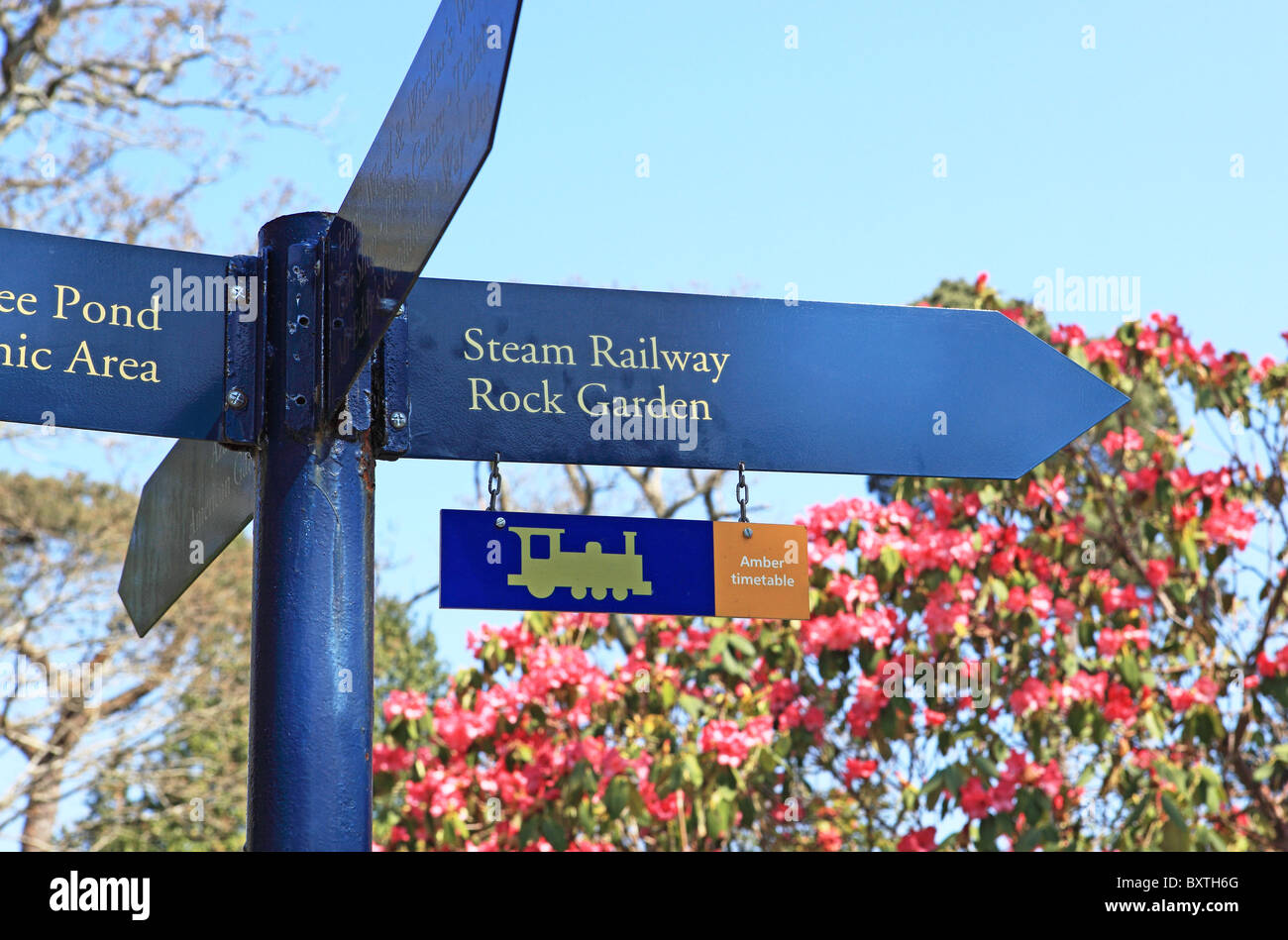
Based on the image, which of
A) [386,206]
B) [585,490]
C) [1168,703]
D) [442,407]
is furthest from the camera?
[585,490]

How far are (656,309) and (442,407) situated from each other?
1.19ft

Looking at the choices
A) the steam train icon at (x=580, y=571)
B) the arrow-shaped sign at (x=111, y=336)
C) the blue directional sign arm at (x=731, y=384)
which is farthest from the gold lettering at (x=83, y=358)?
the steam train icon at (x=580, y=571)

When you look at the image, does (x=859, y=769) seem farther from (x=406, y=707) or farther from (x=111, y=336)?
(x=111, y=336)

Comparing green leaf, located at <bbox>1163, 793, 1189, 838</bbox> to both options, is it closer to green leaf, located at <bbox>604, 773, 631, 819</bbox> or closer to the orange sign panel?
green leaf, located at <bbox>604, 773, 631, 819</bbox>

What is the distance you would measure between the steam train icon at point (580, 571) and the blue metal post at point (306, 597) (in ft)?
0.70

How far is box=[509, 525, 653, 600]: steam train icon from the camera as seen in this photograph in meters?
1.92

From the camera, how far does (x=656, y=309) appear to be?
6.86 feet

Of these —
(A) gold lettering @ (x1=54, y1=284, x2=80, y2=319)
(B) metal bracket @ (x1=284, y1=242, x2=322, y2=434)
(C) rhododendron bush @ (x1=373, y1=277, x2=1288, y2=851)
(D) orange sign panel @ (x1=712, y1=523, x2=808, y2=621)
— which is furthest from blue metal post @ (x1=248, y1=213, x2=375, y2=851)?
(C) rhododendron bush @ (x1=373, y1=277, x2=1288, y2=851)

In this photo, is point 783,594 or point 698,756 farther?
point 698,756

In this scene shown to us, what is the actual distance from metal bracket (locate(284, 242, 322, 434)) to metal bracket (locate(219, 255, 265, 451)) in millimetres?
47

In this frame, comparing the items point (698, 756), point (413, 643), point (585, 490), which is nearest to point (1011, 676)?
point (698, 756)

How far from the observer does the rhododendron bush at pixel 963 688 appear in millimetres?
4906
